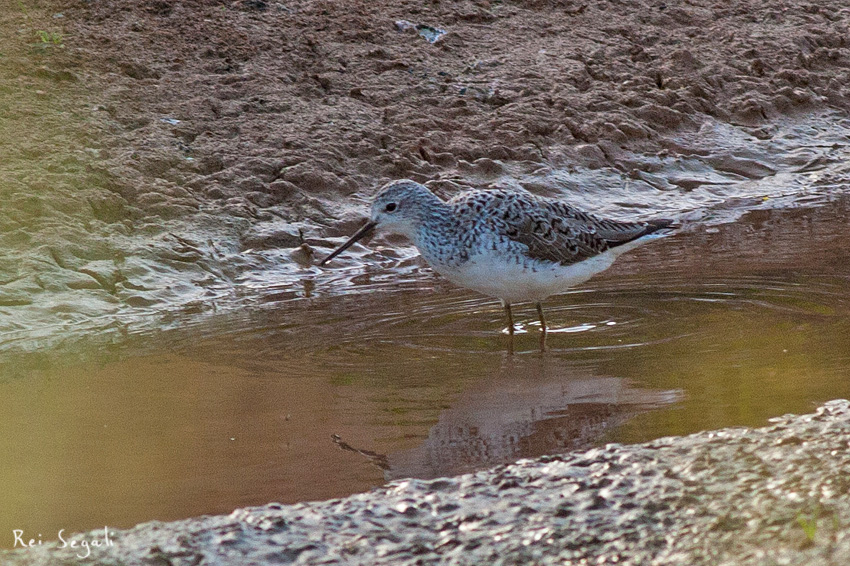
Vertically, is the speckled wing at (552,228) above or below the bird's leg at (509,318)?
above

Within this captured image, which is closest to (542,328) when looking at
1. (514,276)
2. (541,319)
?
(541,319)

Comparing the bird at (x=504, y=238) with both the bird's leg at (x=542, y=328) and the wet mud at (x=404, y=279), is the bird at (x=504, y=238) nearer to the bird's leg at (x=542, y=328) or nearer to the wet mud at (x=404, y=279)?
the bird's leg at (x=542, y=328)

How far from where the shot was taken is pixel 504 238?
289 inches

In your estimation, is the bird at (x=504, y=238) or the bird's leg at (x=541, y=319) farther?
the bird's leg at (x=541, y=319)

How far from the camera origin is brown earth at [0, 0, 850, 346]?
8.43 m

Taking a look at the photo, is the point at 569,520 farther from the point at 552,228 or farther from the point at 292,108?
the point at 292,108

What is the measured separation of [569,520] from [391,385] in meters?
2.22

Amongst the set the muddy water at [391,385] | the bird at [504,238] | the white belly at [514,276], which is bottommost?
the muddy water at [391,385]

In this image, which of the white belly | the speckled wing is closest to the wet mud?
the white belly

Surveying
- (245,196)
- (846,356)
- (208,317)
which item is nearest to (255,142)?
(245,196)

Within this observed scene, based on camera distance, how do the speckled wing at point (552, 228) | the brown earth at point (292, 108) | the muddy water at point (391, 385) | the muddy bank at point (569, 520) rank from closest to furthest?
the muddy bank at point (569, 520), the muddy water at point (391, 385), the speckled wing at point (552, 228), the brown earth at point (292, 108)

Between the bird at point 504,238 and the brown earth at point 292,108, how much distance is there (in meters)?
1.57

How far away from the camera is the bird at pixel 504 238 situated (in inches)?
287

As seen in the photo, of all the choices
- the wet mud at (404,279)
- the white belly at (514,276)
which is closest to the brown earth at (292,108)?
the wet mud at (404,279)
